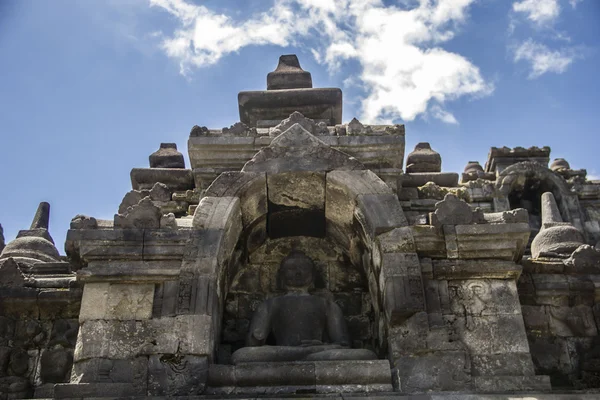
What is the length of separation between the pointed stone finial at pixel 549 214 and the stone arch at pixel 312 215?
3.07m

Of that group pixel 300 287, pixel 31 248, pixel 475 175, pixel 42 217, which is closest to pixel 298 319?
pixel 300 287

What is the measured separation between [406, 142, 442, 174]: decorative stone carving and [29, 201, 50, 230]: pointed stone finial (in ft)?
19.8

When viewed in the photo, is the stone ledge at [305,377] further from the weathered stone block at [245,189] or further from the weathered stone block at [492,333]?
the weathered stone block at [245,189]

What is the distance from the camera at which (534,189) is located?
1326 centimetres

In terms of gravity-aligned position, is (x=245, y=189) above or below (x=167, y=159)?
below

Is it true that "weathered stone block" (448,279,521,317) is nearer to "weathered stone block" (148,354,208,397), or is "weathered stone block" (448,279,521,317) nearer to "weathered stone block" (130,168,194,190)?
"weathered stone block" (148,354,208,397)

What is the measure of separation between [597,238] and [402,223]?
5.95 metres

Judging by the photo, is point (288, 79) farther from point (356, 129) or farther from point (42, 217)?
point (42, 217)

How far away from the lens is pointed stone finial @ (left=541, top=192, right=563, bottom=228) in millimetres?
10323

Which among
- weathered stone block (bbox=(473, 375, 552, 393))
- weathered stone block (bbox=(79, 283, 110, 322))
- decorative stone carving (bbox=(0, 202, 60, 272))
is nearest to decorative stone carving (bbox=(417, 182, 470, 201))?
weathered stone block (bbox=(473, 375, 552, 393))

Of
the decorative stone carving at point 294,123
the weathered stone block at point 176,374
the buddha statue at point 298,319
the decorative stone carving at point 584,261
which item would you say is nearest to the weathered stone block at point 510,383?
the buddha statue at point 298,319

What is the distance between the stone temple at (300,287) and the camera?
7.16 meters

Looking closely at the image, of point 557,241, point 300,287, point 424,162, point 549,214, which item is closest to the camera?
Result: point 300,287

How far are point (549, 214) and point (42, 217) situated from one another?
8.16 m
